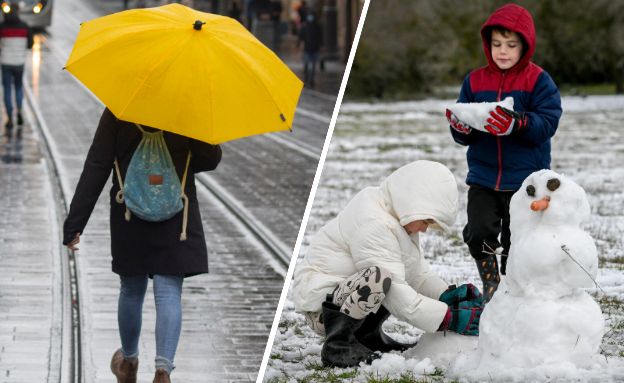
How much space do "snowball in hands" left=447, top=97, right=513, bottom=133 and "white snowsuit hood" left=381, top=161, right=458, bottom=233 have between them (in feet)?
1.37

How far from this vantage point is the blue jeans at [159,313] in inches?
245

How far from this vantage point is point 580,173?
49.5 feet

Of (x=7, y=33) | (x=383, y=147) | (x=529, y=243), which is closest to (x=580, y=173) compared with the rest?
(x=383, y=147)

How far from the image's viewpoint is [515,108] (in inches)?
272

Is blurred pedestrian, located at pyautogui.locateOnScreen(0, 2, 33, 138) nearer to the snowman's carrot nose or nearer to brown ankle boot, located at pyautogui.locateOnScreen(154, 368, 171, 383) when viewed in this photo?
brown ankle boot, located at pyautogui.locateOnScreen(154, 368, 171, 383)

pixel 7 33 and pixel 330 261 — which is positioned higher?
pixel 330 261

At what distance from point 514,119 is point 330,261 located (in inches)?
41.0

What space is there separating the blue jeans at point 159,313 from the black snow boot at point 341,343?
2.07ft

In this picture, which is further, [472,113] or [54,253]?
[54,253]

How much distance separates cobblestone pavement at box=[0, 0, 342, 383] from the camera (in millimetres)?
7492

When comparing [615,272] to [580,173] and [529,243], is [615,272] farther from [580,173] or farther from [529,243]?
[580,173]

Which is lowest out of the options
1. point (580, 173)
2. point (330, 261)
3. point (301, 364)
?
point (580, 173)

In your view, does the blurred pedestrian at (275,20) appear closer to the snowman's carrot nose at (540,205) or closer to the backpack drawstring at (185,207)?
the backpack drawstring at (185,207)

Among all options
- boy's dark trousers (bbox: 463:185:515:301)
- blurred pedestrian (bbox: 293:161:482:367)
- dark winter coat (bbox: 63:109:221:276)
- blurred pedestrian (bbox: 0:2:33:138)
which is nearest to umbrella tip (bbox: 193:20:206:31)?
dark winter coat (bbox: 63:109:221:276)
